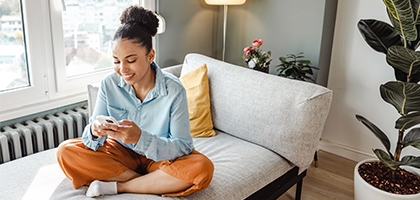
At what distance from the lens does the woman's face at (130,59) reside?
1443 millimetres

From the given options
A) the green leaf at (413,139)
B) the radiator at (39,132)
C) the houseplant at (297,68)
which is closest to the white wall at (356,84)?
the houseplant at (297,68)

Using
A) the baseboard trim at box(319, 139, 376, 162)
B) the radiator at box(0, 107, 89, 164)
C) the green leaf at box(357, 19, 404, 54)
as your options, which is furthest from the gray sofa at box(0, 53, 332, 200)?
the baseboard trim at box(319, 139, 376, 162)

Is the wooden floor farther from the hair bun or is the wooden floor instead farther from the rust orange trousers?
the hair bun

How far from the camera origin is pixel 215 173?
170cm

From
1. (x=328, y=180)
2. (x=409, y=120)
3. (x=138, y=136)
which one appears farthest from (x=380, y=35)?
(x=138, y=136)

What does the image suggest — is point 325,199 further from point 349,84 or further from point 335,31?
point 335,31

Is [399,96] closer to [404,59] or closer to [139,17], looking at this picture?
[404,59]

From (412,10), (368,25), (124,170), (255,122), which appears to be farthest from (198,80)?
(412,10)

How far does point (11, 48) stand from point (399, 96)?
1.94 m

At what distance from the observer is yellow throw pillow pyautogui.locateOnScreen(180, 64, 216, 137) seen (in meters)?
2.08

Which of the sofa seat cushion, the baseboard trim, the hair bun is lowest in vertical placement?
the baseboard trim

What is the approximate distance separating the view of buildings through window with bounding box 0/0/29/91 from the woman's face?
32.0 inches

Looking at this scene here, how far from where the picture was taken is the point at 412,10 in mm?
1725

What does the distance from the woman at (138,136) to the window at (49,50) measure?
0.64 metres
